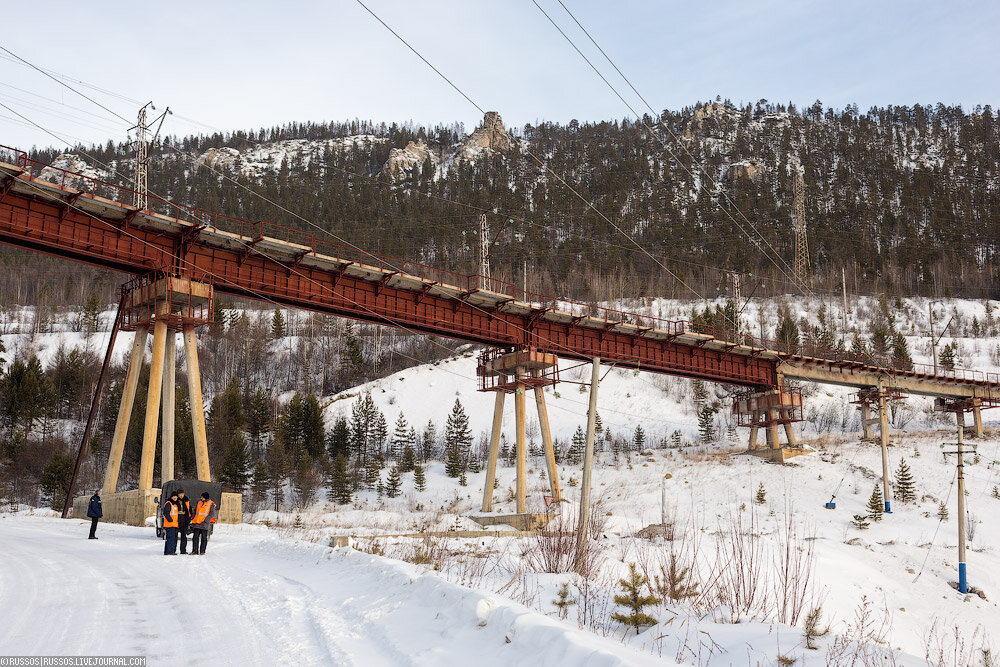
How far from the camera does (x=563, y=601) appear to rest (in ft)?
27.3

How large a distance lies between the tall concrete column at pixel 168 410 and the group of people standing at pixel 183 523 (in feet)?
33.9

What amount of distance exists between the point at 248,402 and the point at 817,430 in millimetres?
56635

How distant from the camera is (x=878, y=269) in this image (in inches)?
4926

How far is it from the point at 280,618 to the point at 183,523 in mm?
8545

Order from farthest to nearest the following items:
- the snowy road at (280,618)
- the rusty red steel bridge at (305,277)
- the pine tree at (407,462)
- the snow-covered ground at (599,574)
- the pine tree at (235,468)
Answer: the pine tree at (407,462) < the pine tree at (235,468) < the rusty red steel bridge at (305,277) < the snow-covered ground at (599,574) < the snowy road at (280,618)

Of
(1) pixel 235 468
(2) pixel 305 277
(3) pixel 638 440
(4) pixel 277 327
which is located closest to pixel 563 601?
(2) pixel 305 277

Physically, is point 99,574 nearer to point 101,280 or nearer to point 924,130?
point 101,280

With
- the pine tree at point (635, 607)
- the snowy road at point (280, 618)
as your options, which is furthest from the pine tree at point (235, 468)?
the pine tree at point (635, 607)

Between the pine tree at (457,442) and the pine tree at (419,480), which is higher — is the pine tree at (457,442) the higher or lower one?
the higher one

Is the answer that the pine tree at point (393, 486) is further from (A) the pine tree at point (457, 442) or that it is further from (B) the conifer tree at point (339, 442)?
(B) the conifer tree at point (339, 442)

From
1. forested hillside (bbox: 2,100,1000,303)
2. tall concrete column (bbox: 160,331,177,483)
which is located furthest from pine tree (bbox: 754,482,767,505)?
forested hillside (bbox: 2,100,1000,303)

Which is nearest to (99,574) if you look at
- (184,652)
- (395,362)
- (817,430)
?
(184,652)

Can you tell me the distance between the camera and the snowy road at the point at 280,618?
6074mm

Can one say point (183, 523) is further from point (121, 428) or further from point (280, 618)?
point (121, 428)
